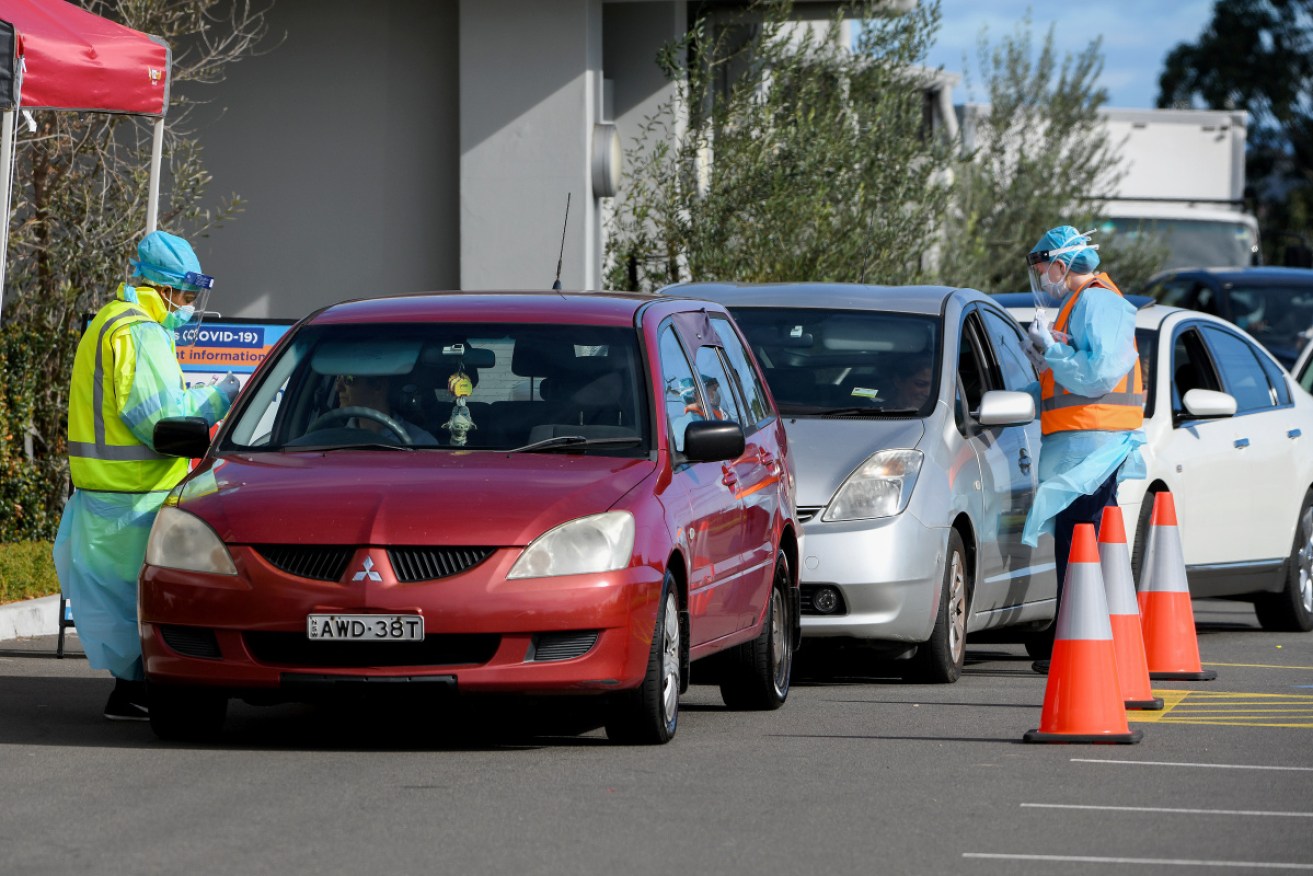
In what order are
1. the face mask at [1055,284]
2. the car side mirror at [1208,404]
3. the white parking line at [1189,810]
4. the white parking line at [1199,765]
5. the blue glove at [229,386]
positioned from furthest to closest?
the car side mirror at [1208,404] → the face mask at [1055,284] → the blue glove at [229,386] → the white parking line at [1199,765] → the white parking line at [1189,810]

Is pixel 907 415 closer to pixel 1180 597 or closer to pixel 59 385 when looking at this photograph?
pixel 1180 597

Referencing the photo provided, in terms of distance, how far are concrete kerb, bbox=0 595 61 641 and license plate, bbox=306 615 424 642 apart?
4.49 meters

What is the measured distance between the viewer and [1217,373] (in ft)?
45.2

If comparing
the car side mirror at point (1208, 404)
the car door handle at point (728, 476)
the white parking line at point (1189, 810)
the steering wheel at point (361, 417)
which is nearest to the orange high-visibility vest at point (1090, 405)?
the car side mirror at point (1208, 404)

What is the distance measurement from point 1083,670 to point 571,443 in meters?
2.00

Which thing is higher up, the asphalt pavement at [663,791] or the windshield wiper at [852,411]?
the windshield wiper at [852,411]

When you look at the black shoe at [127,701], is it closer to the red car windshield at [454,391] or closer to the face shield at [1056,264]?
the red car windshield at [454,391]

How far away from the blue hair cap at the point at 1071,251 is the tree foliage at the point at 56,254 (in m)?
5.81

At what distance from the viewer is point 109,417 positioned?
9078 mm

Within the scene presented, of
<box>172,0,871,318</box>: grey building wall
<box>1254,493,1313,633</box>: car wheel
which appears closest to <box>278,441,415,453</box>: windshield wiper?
<box>1254,493,1313,633</box>: car wheel

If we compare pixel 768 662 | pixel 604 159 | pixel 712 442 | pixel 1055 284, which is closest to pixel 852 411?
pixel 1055 284

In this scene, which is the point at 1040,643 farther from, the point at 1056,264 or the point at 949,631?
the point at 1056,264

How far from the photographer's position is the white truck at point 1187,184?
1300 inches

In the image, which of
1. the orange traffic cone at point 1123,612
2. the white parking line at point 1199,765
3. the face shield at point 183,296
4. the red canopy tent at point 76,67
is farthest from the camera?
the red canopy tent at point 76,67
